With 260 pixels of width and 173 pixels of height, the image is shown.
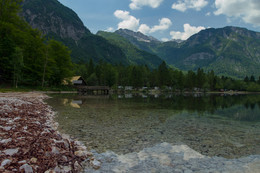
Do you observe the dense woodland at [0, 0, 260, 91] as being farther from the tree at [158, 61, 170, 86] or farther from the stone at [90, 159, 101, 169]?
the tree at [158, 61, 170, 86]

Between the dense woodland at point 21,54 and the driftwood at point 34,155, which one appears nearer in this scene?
the driftwood at point 34,155

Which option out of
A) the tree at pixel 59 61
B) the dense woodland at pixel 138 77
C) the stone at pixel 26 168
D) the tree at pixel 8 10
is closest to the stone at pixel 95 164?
the stone at pixel 26 168

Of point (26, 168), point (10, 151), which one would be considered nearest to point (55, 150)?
point (10, 151)

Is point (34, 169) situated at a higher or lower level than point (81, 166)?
higher

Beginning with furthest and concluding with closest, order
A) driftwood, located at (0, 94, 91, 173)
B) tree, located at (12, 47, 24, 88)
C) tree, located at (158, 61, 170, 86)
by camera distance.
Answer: tree, located at (158, 61, 170, 86)
tree, located at (12, 47, 24, 88)
driftwood, located at (0, 94, 91, 173)

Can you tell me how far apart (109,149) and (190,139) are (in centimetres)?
498

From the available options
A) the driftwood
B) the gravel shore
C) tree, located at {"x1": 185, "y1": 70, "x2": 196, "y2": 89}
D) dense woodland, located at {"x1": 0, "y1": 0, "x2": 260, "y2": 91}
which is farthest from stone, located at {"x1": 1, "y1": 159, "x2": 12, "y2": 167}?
tree, located at {"x1": 185, "y1": 70, "x2": 196, "y2": 89}

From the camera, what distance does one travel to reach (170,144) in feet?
29.3

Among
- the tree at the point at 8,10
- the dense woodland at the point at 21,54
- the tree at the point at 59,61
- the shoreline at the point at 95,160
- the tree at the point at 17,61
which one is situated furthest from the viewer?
the tree at the point at 59,61

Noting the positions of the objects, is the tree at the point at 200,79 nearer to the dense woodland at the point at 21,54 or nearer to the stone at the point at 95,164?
the dense woodland at the point at 21,54

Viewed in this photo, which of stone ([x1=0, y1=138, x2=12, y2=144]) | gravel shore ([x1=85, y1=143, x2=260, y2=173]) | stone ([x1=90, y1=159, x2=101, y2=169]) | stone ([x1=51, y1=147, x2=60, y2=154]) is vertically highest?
stone ([x1=0, y1=138, x2=12, y2=144])

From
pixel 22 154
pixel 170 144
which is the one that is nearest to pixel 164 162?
pixel 170 144

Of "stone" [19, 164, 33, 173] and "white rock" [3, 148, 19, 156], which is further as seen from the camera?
"white rock" [3, 148, 19, 156]

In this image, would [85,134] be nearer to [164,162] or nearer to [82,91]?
[164,162]
